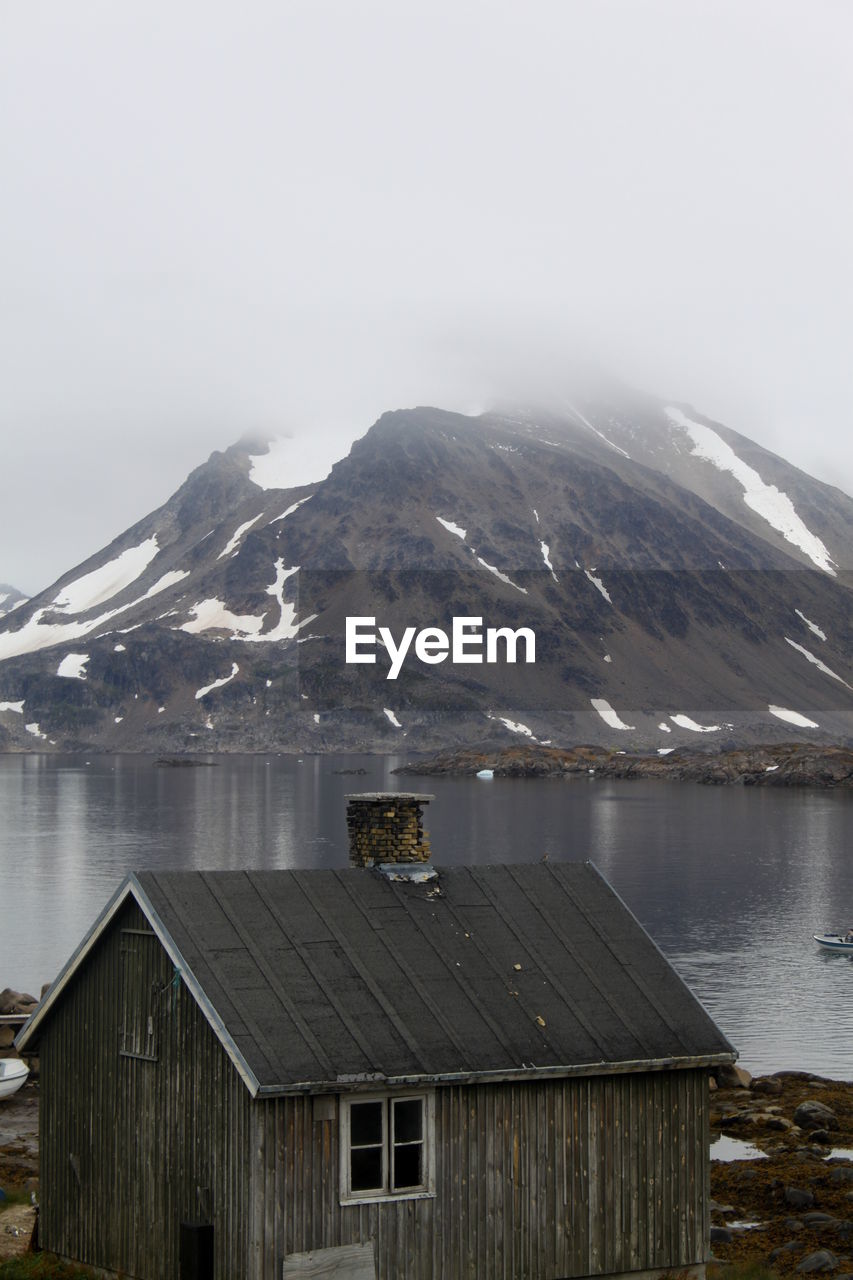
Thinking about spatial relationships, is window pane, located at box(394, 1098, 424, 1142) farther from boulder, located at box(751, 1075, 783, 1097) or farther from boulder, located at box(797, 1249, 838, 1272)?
boulder, located at box(751, 1075, 783, 1097)

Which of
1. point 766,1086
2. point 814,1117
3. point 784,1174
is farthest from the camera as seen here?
point 766,1086

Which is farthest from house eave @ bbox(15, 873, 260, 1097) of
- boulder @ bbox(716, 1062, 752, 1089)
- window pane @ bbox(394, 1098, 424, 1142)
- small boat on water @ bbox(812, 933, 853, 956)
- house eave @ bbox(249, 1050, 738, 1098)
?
small boat on water @ bbox(812, 933, 853, 956)

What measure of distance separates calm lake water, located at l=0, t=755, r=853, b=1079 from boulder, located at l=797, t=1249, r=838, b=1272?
22671 millimetres

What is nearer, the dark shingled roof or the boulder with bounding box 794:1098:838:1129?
the dark shingled roof

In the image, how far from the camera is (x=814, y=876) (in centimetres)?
10988

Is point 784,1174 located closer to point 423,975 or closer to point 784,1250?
point 784,1250

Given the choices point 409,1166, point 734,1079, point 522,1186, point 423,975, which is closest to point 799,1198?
point 522,1186

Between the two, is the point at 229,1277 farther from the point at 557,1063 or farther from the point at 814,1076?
the point at 814,1076

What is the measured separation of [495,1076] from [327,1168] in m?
2.32

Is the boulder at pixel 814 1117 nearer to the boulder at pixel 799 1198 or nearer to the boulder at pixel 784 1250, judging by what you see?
the boulder at pixel 799 1198

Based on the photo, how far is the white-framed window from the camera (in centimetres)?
1920

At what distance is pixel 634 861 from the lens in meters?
116

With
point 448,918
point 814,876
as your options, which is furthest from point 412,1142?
point 814,876

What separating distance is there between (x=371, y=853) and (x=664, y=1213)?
20.5 feet
